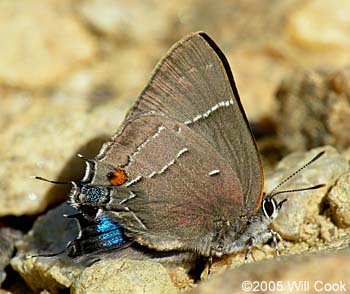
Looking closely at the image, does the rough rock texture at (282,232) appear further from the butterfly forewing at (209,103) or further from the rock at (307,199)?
the butterfly forewing at (209,103)

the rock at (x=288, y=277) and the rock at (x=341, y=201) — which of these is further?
the rock at (x=341, y=201)

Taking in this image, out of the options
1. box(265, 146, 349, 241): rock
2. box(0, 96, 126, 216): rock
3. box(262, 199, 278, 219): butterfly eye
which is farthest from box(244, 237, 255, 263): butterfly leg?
box(0, 96, 126, 216): rock

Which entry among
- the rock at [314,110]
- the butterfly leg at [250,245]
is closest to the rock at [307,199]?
the butterfly leg at [250,245]

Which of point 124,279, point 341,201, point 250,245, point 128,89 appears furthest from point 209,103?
point 128,89

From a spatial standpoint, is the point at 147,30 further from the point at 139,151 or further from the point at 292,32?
the point at 139,151

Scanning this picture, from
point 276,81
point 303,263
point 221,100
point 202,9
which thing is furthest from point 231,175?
point 202,9

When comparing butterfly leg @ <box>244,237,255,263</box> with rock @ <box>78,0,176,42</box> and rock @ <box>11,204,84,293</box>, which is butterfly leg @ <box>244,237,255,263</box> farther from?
rock @ <box>78,0,176,42</box>
